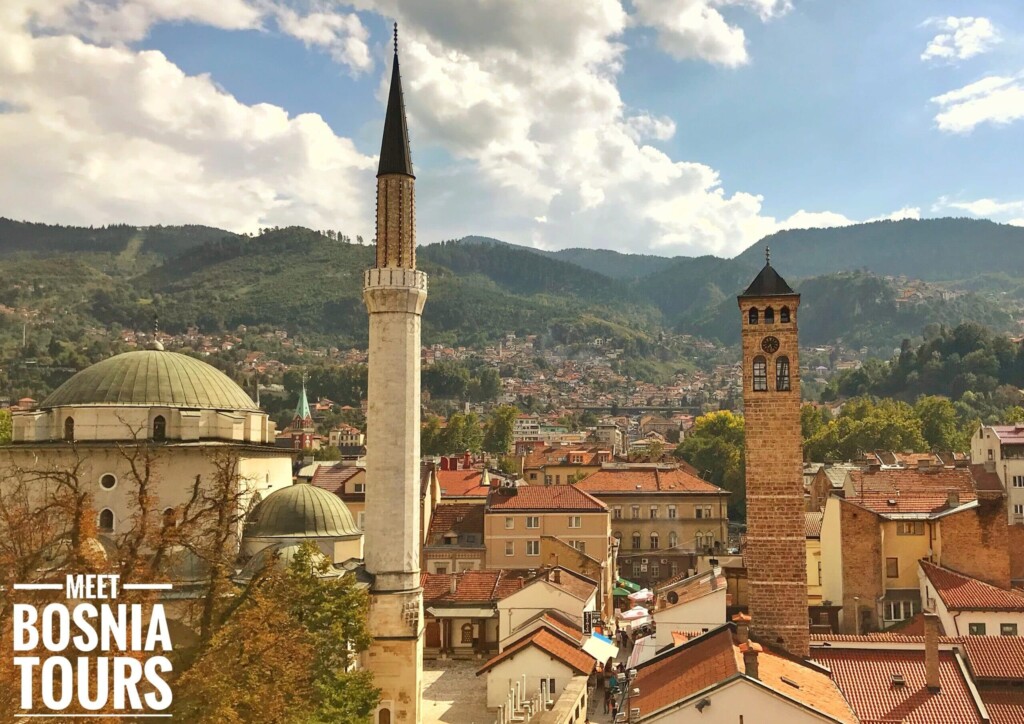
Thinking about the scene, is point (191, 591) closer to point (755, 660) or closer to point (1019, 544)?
point (755, 660)

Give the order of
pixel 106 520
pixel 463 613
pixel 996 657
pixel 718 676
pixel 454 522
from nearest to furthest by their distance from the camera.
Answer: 1. pixel 718 676
2. pixel 996 657
3. pixel 106 520
4. pixel 463 613
5. pixel 454 522

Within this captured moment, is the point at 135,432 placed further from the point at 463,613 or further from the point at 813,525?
the point at 813,525

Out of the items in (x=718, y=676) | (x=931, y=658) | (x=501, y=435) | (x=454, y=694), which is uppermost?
(x=501, y=435)

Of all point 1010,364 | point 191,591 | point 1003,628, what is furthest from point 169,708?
point 1010,364

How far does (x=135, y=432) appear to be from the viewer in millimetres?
27500

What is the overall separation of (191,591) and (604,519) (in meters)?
24.3

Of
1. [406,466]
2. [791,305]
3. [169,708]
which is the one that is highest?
[791,305]

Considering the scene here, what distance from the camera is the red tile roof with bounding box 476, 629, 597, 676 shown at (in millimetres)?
29156

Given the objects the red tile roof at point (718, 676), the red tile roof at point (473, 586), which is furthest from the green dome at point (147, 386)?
the red tile roof at point (718, 676)

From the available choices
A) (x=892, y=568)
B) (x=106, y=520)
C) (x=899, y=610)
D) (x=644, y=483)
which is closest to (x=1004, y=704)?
(x=899, y=610)

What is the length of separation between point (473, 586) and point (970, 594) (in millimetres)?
17219

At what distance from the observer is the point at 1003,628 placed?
1105 inches

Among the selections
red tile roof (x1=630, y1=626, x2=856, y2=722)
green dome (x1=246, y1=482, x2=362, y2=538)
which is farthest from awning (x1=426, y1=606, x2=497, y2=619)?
red tile roof (x1=630, y1=626, x2=856, y2=722)

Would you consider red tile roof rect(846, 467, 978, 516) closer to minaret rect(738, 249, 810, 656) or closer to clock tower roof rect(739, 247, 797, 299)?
minaret rect(738, 249, 810, 656)
